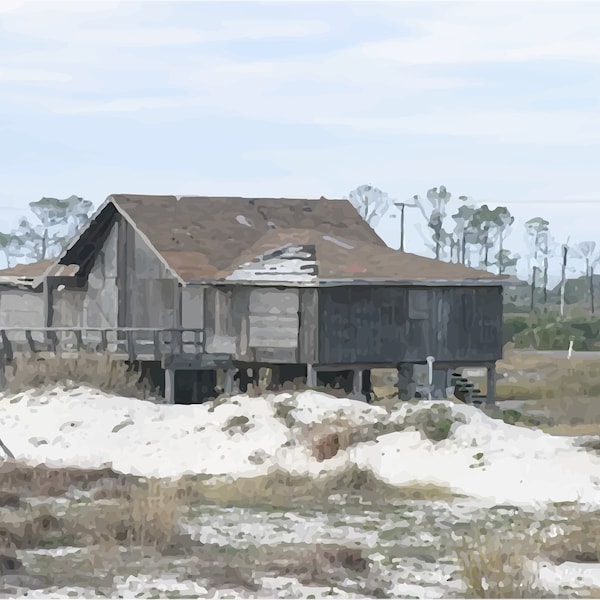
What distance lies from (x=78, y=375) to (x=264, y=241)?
21.5 feet

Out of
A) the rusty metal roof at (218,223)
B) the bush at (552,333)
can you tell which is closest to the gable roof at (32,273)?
the rusty metal roof at (218,223)

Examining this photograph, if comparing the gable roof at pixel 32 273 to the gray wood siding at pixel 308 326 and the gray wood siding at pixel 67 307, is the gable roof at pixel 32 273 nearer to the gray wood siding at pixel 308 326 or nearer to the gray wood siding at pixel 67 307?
the gray wood siding at pixel 67 307

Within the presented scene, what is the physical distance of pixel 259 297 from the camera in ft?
121

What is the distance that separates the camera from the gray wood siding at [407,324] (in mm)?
36375

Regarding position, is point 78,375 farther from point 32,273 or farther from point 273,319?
point 32,273

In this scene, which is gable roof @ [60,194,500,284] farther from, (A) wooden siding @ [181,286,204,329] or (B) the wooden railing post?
(B) the wooden railing post

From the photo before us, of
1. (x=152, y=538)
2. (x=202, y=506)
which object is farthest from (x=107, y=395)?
(x=152, y=538)

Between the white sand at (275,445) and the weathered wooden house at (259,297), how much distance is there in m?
4.28

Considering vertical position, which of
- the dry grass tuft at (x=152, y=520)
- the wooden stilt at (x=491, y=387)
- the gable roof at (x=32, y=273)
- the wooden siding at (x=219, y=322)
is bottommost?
the dry grass tuft at (x=152, y=520)

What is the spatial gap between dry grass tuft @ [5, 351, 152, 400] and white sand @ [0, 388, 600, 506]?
1144 millimetres

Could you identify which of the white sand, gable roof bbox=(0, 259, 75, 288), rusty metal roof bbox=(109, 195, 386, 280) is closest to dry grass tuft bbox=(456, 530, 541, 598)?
the white sand

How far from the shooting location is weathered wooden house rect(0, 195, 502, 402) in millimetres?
36438

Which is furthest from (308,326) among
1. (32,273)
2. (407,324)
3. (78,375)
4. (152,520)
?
(152,520)

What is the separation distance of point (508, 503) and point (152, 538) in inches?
259
